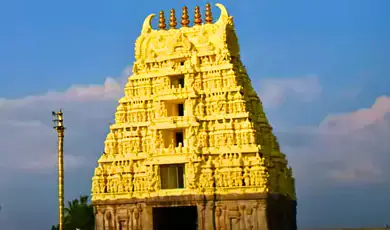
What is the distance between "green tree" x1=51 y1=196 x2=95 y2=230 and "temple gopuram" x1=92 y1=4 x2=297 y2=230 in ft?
33.7

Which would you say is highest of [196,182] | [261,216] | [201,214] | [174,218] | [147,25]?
[147,25]

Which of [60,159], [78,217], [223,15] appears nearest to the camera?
[60,159]

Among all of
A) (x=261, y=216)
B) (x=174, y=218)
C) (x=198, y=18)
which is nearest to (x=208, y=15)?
(x=198, y=18)

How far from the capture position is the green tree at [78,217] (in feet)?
177

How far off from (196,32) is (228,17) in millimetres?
2489

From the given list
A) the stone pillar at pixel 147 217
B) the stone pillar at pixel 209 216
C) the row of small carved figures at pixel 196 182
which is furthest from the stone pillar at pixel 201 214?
the stone pillar at pixel 147 217

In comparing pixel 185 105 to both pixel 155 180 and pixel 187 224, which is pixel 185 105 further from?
pixel 187 224

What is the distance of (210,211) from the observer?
135 feet

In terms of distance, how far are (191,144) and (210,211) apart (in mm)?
4321

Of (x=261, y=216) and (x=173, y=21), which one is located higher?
(x=173, y=21)

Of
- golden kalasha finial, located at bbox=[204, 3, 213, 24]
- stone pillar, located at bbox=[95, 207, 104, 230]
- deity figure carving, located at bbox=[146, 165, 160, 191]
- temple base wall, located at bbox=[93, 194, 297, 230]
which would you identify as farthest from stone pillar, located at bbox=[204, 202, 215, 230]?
golden kalasha finial, located at bbox=[204, 3, 213, 24]

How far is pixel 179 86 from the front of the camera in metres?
44.3

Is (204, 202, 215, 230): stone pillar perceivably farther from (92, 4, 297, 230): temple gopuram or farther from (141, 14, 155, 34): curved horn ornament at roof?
(141, 14, 155, 34): curved horn ornament at roof

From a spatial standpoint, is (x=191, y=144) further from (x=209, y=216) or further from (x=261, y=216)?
(x=261, y=216)
